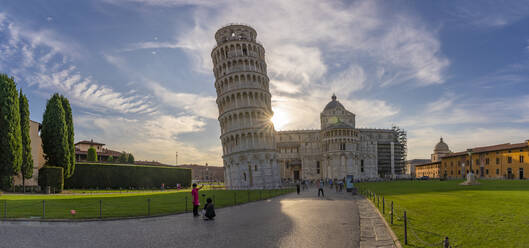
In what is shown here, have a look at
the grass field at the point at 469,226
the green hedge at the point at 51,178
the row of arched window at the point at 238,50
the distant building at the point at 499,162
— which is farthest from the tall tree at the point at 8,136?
the distant building at the point at 499,162

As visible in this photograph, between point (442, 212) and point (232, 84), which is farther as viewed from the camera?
point (232, 84)

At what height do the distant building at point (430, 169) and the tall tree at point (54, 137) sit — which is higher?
the tall tree at point (54, 137)

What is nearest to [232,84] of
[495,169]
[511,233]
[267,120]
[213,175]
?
[267,120]

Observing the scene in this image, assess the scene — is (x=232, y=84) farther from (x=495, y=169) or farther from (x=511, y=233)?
(x=495, y=169)

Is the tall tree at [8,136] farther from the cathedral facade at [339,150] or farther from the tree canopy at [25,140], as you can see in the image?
the cathedral facade at [339,150]

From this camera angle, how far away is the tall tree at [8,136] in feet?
111

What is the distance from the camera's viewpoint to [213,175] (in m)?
147

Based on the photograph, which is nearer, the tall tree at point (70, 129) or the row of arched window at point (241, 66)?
the tall tree at point (70, 129)

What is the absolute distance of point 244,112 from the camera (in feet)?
188

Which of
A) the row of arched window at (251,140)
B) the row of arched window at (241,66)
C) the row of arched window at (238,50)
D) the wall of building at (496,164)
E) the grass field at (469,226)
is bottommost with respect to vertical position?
the wall of building at (496,164)

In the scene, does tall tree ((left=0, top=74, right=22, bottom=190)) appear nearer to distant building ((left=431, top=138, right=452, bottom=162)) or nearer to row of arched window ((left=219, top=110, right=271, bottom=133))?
row of arched window ((left=219, top=110, right=271, bottom=133))

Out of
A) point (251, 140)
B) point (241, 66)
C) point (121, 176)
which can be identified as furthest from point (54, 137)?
point (241, 66)

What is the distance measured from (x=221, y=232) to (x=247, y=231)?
1.05 metres

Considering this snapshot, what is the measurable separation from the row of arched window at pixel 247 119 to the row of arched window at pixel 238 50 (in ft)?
36.4
